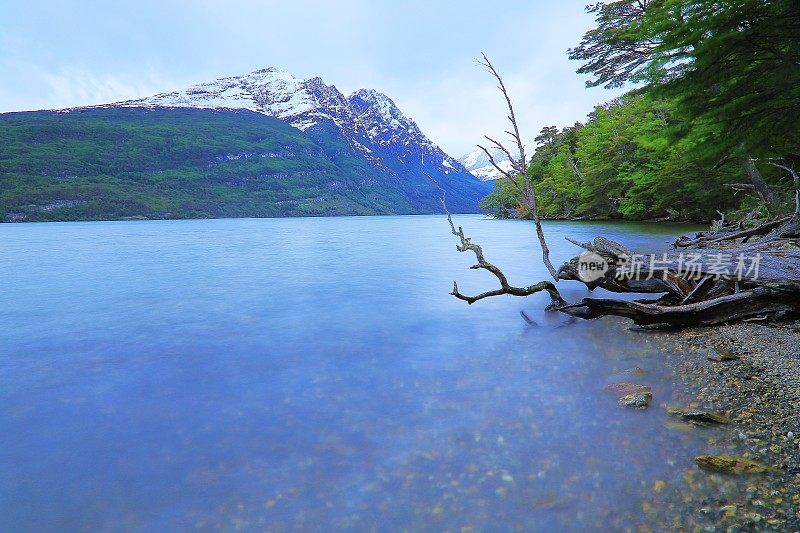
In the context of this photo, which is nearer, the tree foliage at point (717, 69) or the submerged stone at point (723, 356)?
the submerged stone at point (723, 356)

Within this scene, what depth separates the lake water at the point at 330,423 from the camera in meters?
3.69

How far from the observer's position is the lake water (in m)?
3.69

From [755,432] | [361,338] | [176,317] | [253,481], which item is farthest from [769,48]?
[176,317]

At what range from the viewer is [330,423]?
524 centimetres

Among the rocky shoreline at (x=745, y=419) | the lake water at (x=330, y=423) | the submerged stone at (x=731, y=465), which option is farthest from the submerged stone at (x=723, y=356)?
the submerged stone at (x=731, y=465)

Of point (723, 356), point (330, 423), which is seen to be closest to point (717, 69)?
point (723, 356)

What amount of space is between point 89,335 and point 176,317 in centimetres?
204

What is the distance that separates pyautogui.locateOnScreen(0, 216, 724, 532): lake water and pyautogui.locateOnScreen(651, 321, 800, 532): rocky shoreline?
0.23 meters

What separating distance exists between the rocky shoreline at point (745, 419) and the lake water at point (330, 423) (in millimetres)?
232

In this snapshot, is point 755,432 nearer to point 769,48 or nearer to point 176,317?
point 769,48

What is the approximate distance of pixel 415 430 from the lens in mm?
4973

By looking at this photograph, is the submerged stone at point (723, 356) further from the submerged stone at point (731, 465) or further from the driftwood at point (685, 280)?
the submerged stone at point (731, 465)

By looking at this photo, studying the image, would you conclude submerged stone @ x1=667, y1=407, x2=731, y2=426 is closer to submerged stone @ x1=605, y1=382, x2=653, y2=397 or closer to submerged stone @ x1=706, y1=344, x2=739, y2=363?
submerged stone @ x1=605, y1=382, x2=653, y2=397

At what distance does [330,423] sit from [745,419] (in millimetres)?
4468
